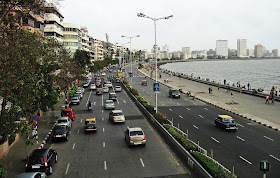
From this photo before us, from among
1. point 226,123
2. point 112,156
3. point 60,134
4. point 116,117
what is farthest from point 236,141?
point 60,134

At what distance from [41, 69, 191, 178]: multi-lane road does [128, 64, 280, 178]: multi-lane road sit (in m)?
3.20

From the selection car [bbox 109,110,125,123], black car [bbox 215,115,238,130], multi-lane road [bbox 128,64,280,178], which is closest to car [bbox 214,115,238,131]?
black car [bbox 215,115,238,130]

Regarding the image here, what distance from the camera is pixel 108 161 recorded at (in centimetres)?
1758

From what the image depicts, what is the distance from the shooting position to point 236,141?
21688 mm

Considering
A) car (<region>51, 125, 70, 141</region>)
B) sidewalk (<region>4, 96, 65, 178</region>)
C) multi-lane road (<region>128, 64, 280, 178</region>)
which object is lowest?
sidewalk (<region>4, 96, 65, 178</region>)

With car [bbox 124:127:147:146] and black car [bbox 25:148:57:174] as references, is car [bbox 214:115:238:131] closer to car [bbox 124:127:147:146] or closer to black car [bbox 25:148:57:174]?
car [bbox 124:127:147:146]

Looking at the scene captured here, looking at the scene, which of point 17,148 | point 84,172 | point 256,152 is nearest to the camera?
point 84,172

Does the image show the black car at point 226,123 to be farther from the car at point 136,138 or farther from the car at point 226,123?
the car at point 136,138

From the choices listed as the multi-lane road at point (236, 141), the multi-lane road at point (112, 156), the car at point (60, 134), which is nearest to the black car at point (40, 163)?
the multi-lane road at point (112, 156)

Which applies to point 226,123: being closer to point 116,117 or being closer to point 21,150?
point 116,117

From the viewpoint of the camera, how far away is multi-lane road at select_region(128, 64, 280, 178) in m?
16.5

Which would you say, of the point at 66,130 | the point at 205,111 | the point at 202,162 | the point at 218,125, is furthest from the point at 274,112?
the point at 66,130

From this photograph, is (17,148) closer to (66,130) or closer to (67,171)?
(66,130)

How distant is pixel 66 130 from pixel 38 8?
11.3m
